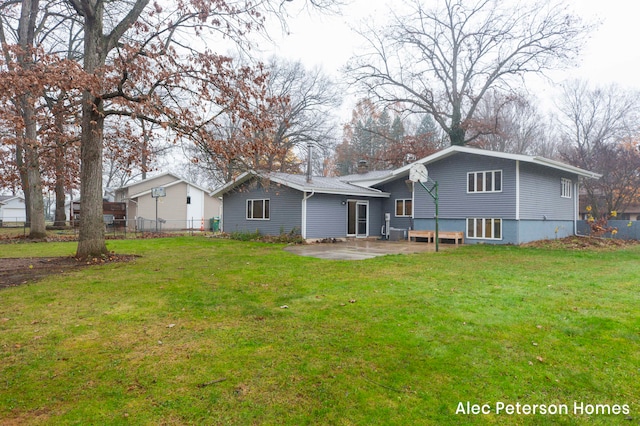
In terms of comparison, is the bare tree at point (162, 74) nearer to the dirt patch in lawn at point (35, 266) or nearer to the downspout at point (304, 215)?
the dirt patch in lawn at point (35, 266)

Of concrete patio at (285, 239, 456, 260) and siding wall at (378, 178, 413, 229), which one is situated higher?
siding wall at (378, 178, 413, 229)

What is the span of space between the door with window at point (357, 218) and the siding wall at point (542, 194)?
22.3ft

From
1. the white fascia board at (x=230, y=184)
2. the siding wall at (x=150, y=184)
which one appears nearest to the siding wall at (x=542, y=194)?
the white fascia board at (x=230, y=184)

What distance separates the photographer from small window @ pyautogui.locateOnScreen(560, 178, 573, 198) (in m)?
16.3

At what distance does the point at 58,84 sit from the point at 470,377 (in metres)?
8.23

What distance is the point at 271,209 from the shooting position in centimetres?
1655

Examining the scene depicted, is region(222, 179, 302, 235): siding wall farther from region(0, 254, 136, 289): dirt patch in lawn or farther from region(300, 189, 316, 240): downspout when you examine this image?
region(0, 254, 136, 289): dirt patch in lawn

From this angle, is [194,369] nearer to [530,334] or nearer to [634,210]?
[530,334]

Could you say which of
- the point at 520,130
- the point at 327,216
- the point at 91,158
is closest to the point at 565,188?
the point at 327,216

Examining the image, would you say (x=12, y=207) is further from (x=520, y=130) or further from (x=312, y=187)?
(x=520, y=130)

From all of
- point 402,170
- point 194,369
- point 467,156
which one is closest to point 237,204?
point 402,170

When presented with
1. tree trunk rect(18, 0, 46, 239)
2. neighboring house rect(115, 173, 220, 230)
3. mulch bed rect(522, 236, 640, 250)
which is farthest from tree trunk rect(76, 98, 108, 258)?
neighboring house rect(115, 173, 220, 230)

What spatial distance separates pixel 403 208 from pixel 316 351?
14.7 meters

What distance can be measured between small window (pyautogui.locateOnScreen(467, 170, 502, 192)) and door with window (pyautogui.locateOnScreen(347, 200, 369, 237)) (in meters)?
4.95
